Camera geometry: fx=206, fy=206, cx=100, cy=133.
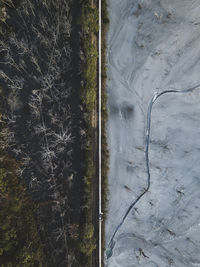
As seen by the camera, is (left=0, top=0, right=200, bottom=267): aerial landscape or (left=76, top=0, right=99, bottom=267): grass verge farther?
(left=0, top=0, right=200, bottom=267): aerial landscape

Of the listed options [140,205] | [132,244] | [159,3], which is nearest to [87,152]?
[140,205]

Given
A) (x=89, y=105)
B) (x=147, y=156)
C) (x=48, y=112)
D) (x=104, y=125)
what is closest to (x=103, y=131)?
(x=104, y=125)

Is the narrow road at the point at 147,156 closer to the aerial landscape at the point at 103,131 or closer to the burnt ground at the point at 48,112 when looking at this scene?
the aerial landscape at the point at 103,131

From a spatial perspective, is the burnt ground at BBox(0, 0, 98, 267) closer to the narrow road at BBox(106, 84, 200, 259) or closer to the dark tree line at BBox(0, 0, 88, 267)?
the dark tree line at BBox(0, 0, 88, 267)

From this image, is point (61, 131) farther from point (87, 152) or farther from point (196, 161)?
point (196, 161)

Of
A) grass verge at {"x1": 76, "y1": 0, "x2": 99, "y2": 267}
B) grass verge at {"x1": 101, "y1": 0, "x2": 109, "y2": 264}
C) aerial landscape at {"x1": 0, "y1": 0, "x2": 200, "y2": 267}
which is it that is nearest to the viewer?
grass verge at {"x1": 76, "y1": 0, "x2": 99, "y2": 267}

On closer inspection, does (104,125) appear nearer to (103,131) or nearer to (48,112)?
(103,131)

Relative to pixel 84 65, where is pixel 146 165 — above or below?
below

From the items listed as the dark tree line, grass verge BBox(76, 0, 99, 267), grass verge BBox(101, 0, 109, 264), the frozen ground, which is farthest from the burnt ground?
the frozen ground
